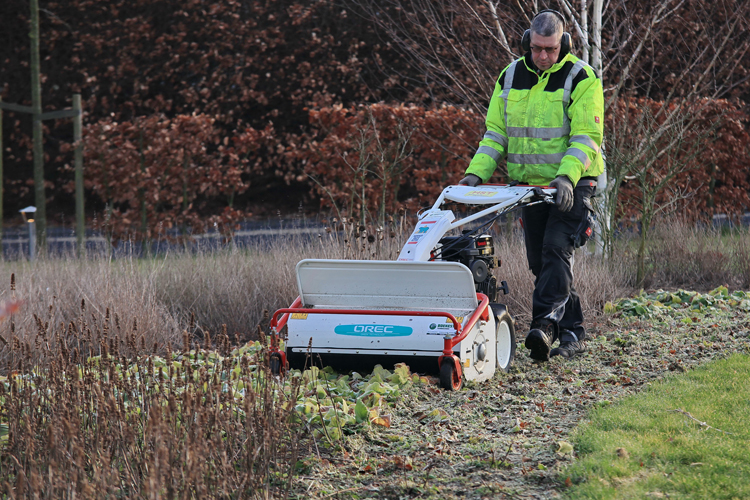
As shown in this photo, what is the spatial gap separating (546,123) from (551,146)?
142mm

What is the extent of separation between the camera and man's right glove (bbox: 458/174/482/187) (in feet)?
16.3

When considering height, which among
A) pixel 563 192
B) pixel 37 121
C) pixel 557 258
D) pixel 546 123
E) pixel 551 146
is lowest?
pixel 557 258

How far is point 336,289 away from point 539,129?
154cm

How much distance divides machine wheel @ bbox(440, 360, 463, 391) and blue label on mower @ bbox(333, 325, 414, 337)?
10.0 inches

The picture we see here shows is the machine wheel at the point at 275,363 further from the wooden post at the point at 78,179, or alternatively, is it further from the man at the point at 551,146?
the wooden post at the point at 78,179

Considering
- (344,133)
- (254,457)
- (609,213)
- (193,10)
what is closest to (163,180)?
(344,133)

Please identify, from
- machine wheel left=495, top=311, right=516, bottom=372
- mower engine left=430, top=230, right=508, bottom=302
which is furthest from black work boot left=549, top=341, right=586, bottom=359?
mower engine left=430, top=230, right=508, bottom=302

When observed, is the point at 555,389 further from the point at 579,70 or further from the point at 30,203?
the point at 30,203

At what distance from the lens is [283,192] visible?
43.8 ft

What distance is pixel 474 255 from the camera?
4586mm

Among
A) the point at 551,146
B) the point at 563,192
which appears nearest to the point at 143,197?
the point at 551,146

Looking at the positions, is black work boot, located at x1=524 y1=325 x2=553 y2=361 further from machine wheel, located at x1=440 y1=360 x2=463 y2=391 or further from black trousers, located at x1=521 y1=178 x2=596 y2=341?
machine wheel, located at x1=440 y1=360 x2=463 y2=391

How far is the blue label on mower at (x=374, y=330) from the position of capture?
4.25 meters

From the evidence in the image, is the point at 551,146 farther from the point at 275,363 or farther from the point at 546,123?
the point at 275,363
